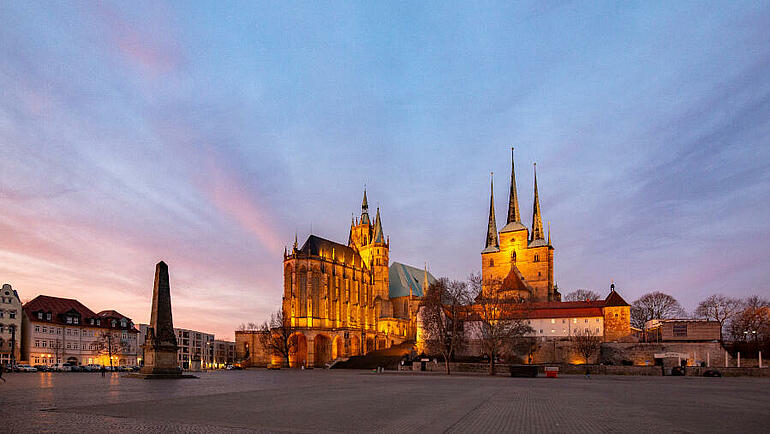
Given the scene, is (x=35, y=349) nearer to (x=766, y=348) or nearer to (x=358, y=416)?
(x=358, y=416)

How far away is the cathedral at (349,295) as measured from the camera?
307ft

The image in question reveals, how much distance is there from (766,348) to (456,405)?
238 feet

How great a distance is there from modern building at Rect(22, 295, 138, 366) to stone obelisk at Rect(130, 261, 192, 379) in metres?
43.1

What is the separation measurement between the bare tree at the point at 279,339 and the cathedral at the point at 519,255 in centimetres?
3912

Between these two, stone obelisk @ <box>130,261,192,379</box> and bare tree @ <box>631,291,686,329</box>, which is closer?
stone obelisk @ <box>130,261,192,379</box>

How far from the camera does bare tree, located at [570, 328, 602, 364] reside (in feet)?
242

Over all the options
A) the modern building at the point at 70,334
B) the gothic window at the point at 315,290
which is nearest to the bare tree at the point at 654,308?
the gothic window at the point at 315,290

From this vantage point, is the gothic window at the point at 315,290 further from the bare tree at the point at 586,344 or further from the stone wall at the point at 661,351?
the stone wall at the point at 661,351

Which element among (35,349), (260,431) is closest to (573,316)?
(35,349)

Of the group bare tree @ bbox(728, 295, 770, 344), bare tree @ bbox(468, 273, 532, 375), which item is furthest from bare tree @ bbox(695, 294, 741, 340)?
bare tree @ bbox(468, 273, 532, 375)

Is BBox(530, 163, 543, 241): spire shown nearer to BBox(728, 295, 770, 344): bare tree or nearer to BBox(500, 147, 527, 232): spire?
BBox(500, 147, 527, 232): spire

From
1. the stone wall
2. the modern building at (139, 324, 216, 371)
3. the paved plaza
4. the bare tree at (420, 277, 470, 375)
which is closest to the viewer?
the paved plaza

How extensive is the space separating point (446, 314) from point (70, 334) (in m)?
51.7

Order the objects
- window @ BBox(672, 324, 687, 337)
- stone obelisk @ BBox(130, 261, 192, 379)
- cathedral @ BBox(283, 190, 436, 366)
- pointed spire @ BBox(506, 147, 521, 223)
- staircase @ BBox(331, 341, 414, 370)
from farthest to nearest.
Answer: pointed spire @ BBox(506, 147, 521, 223)
cathedral @ BBox(283, 190, 436, 366)
staircase @ BBox(331, 341, 414, 370)
window @ BBox(672, 324, 687, 337)
stone obelisk @ BBox(130, 261, 192, 379)
